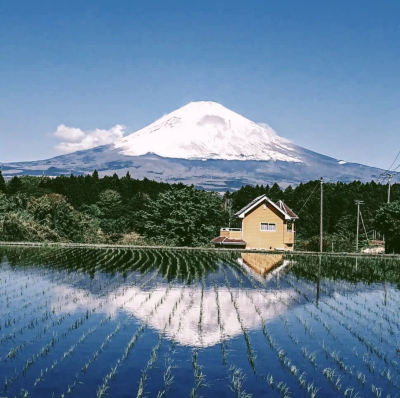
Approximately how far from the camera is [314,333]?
12.4 meters

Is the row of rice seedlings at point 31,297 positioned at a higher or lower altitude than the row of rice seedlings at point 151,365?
lower

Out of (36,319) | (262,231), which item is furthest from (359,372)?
(262,231)

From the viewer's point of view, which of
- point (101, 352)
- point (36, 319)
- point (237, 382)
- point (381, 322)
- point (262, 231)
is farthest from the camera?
point (262, 231)

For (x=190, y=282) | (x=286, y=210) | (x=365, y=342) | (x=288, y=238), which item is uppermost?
(x=286, y=210)

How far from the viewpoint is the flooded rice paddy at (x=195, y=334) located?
8430mm

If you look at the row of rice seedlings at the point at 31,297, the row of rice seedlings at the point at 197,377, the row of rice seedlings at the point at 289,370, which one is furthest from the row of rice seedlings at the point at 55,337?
the row of rice seedlings at the point at 289,370

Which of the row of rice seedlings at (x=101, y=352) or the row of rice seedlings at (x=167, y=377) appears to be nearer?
Answer: the row of rice seedlings at (x=167, y=377)

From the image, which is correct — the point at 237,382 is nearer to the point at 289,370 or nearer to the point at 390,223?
the point at 289,370

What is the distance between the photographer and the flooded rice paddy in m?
8.43

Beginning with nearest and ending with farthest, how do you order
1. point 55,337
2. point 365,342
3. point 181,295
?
point 55,337 → point 365,342 → point 181,295

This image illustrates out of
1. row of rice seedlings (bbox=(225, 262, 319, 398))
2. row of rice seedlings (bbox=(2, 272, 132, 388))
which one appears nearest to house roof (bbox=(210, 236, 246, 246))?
row of rice seedlings (bbox=(2, 272, 132, 388))

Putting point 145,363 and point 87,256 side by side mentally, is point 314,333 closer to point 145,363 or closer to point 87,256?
point 145,363

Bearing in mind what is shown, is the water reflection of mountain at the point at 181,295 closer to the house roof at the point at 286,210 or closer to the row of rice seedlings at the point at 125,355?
the row of rice seedlings at the point at 125,355

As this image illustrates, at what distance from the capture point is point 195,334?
1177 centimetres
